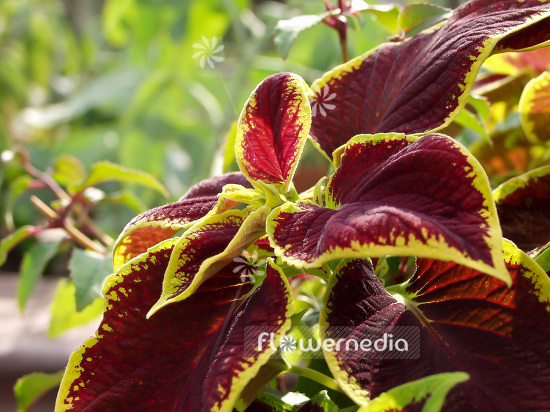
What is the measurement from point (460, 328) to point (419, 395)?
5 cm

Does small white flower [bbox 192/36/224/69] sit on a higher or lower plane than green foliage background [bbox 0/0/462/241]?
lower

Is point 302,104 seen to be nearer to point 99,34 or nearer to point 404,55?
point 404,55

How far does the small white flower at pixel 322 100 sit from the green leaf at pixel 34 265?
28 cm

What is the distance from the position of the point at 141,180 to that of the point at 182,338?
0.76ft

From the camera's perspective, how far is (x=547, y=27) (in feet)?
0.82

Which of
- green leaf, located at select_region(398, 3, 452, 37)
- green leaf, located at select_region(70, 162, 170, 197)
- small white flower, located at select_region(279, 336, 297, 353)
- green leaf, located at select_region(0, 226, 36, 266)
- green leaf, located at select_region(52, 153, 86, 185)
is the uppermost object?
green leaf, located at select_region(52, 153, 86, 185)

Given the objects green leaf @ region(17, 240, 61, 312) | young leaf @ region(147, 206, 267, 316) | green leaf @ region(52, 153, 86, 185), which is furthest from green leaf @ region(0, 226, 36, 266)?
young leaf @ region(147, 206, 267, 316)

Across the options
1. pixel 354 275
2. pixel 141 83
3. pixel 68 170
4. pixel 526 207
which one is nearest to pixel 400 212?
pixel 354 275

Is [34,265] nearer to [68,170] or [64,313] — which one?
[64,313]

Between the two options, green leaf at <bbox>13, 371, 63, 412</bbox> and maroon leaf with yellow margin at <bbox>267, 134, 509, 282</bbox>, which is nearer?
maroon leaf with yellow margin at <bbox>267, 134, 509, 282</bbox>

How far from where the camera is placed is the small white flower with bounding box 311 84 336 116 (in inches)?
11.8

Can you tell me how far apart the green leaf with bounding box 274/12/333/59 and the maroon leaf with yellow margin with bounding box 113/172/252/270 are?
71 millimetres

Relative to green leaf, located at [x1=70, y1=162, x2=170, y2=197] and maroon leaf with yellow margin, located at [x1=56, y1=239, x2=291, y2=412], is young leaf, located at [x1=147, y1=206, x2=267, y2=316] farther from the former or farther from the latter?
green leaf, located at [x1=70, y1=162, x2=170, y2=197]

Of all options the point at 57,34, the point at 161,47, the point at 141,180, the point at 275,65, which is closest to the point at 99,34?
the point at 57,34
